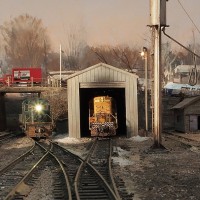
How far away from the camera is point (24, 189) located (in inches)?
447

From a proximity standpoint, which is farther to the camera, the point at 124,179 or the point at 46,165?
the point at 46,165

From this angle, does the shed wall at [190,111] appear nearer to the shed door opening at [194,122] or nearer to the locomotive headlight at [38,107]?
the shed door opening at [194,122]

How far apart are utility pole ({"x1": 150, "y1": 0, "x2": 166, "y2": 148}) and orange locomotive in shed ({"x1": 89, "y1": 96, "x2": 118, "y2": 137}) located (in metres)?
8.88

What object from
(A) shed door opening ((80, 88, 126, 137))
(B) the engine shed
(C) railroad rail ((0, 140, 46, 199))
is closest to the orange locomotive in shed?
(B) the engine shed

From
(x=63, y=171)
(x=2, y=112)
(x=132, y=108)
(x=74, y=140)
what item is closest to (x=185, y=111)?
(x=132, y=108)

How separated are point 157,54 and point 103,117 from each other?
10390 mm

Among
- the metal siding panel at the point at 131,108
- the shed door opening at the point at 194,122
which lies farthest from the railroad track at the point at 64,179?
the shed door opening at the point at 194,122

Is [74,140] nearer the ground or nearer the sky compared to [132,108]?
nearer the ground

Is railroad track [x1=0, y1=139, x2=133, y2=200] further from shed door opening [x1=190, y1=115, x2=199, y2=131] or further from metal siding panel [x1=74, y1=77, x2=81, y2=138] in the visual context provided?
shed door opening [x1=190, y1=115, x2=199, y2=131]

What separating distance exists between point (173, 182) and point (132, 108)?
18279mm

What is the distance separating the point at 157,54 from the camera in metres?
20.9

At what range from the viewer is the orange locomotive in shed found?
2939 centimetres

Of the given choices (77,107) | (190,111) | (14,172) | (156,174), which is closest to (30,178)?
(14,172)

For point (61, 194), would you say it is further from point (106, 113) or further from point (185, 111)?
Answer: point (185, 111)
